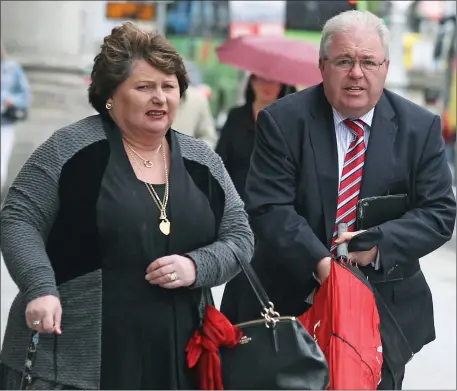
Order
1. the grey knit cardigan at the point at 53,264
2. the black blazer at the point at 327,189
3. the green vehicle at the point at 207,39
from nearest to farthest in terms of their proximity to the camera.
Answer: the grey knit cardigan at the point at 53,264 < the black blazer at the point at 327,189 < the green vehicle at the point at 207,39

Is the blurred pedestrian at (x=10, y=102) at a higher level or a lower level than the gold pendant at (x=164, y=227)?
lower

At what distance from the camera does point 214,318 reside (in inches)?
148

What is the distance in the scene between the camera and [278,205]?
420 centimetres

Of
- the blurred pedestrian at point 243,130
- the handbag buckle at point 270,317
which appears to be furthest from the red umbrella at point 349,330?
the blurred pedestrian at point 243,130

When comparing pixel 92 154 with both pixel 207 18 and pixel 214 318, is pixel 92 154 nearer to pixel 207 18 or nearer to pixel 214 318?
pixel 214 318

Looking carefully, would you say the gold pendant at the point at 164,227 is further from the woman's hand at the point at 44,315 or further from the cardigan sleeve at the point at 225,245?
the woman's hand at the point at 44,315

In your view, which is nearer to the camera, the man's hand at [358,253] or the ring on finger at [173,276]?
the ring on finger at [173,276]

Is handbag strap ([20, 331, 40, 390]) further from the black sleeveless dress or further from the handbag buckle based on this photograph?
the handbag buckle

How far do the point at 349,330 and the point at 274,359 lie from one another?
1.16 feet

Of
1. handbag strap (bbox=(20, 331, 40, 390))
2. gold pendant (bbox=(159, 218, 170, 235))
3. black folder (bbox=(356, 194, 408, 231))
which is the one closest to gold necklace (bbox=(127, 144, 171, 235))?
gold pendant (bbox=(159, 218, 170, 235))

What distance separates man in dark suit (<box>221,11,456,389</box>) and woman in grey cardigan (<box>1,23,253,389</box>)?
1.45 ft

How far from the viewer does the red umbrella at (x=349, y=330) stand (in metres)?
3.89

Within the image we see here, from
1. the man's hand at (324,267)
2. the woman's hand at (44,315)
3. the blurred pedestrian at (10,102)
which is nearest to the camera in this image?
the woman's hand at (44,315)

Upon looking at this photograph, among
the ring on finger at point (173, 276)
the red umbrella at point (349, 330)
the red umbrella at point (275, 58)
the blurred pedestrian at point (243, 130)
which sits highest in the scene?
the ring on finger at point (173, 276)
